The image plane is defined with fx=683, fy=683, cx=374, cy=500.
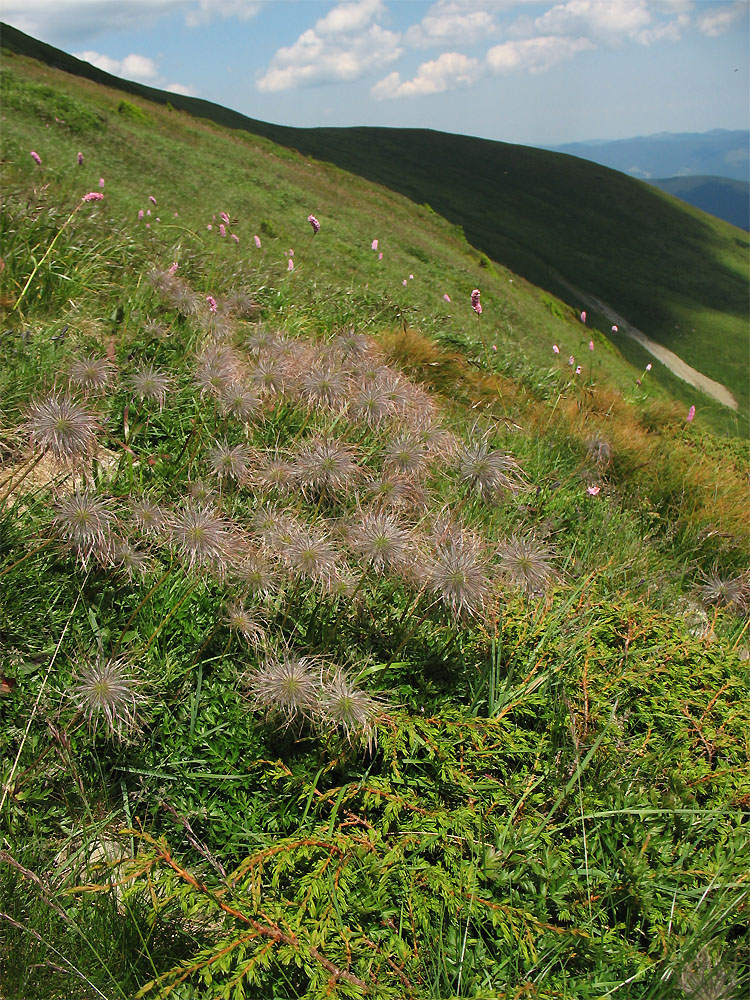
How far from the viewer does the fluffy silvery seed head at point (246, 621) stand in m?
2.94

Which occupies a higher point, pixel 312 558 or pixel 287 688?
pixel 312 558

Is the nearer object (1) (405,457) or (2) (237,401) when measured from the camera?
(1) (405,457)

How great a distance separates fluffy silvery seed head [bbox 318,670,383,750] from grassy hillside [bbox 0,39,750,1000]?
20 mm

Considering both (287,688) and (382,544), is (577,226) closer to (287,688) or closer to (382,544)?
(382,544)

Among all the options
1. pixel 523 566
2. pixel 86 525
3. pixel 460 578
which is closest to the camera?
A: pixel 460 578

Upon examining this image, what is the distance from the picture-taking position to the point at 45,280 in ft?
19.0

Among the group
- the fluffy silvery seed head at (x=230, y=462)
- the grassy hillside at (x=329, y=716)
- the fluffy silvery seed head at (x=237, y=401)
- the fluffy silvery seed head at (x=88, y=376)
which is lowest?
the grassy hillside at (x=329, y=716)

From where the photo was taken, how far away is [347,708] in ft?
8.40

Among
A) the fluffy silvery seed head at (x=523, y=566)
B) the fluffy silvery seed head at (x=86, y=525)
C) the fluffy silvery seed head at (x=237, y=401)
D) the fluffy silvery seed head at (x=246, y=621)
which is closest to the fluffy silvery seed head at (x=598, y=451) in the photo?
the fluffy silvery seed head at (x=523, y=566)

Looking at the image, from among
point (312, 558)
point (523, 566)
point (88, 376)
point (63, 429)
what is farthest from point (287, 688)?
point (88, 376)

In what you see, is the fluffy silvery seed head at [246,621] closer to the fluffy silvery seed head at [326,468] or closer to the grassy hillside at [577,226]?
the fluffy silvery seed head at [326,468]

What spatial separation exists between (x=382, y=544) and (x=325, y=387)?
1200 millimetres

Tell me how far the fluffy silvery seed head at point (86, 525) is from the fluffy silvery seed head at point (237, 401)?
885mm

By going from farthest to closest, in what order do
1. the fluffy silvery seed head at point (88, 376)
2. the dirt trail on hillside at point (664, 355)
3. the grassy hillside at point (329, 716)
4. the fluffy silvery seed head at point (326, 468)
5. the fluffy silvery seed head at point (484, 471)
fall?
the dirt trail on hillside at point (664, 355)
the fluffy silvery seed head at point (88, 376)
the fluffy silvery seed head at point (326, 468)
the fluffy silvery seed head at point (484, 471)
the grassy hillside at point (329, 716)
